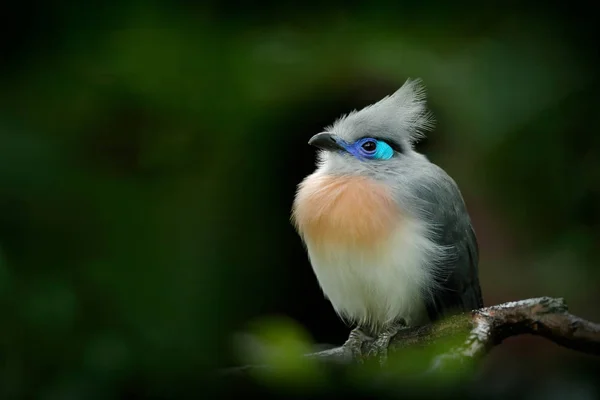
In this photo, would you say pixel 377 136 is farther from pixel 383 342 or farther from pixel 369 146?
pixel 383 342

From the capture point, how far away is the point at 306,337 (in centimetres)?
90

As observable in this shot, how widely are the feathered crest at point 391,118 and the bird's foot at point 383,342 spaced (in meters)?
0.50

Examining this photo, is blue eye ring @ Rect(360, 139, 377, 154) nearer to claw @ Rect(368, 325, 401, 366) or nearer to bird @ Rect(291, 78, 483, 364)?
bird @ Rect(291, 78, 483, 364)

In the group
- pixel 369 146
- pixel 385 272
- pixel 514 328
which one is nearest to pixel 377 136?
pixel 369 146

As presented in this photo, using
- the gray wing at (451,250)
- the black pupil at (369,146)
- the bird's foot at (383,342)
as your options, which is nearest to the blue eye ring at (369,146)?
the black pupil at (369,146)

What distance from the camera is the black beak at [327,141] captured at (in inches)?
64.9

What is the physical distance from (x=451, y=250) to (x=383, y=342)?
29 centimetres

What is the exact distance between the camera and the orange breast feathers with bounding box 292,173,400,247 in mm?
1684

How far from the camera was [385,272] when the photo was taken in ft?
5.65

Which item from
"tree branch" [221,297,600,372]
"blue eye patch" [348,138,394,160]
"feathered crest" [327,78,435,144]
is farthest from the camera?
"blue eye patch" [348,138,394,160]

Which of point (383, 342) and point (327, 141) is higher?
point (327, 141)

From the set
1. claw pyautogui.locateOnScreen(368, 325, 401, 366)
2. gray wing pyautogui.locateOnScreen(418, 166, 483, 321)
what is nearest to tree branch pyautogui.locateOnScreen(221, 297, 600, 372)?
claw pyautogui.locateOnScreen(368, 325, 401, 366)

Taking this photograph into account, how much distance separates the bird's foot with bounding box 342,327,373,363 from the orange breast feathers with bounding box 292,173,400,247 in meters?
0.27

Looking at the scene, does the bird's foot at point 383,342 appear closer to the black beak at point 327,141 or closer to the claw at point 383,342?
the claw at point 383,342
